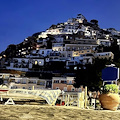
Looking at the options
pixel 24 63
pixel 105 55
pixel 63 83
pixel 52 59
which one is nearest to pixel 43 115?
pixel 63 83

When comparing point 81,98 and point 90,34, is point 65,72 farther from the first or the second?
point 81,98

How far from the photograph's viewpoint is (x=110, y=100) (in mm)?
10367

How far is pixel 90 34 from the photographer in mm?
114375

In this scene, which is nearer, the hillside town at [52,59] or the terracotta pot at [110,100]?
the terracotta pot at [110,100]

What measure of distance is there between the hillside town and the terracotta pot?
4764 cm

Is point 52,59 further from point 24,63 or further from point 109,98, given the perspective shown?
point 109,98

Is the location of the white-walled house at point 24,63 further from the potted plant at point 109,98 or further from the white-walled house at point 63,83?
the potted plant at point 109,98

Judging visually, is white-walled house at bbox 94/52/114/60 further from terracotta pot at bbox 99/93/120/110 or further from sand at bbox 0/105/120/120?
sand at bbox 0/105/120/120

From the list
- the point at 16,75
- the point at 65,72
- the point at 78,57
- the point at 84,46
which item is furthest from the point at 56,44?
the point at 16,75

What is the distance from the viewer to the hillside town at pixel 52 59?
66.2m

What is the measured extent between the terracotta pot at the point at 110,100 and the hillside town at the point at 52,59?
47.6 meters

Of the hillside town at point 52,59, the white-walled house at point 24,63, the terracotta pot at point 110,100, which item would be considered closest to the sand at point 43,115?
the terracotta pot at point 110,100

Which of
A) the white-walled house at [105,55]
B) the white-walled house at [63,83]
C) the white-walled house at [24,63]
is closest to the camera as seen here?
the white-walled house at [63,83]

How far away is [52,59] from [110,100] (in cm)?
7670
